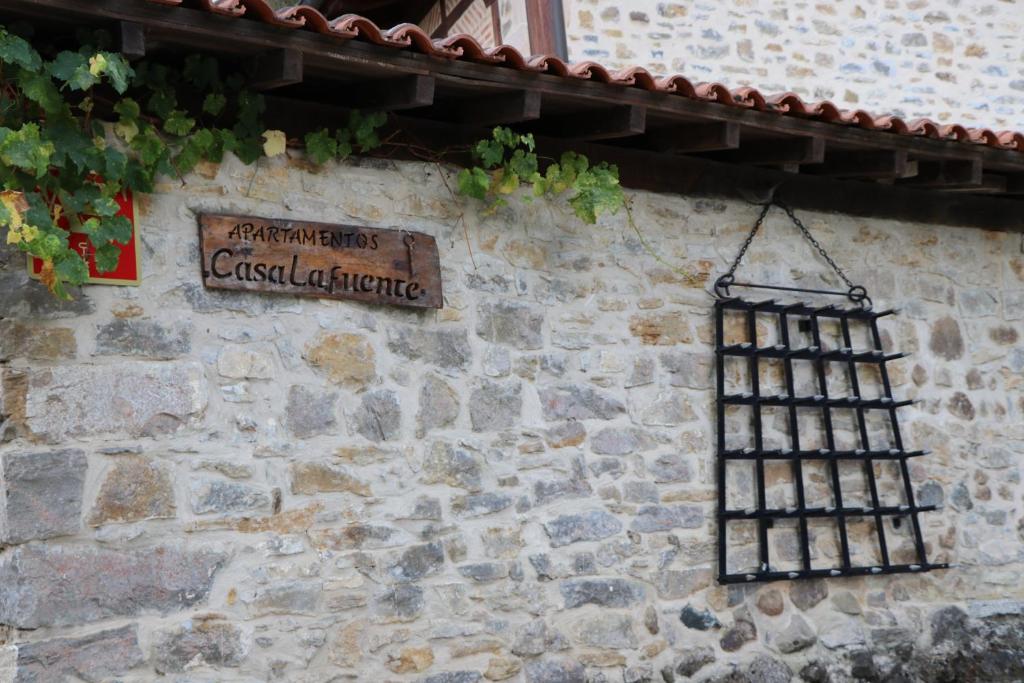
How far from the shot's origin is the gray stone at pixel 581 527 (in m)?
4.43

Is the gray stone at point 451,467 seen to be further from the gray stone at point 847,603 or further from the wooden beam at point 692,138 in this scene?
the gray stone at point 847,603

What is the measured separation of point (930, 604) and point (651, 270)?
2.05 metres

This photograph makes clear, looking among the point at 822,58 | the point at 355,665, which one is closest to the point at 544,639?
the point at 355,665

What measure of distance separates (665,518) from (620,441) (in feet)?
1.18

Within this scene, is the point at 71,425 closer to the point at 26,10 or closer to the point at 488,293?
the point at 26,10

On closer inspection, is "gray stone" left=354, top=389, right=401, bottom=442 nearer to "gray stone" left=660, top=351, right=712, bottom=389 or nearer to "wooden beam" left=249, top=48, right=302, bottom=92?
"wooden beam" left=249, top=48, right=302, bottom=92

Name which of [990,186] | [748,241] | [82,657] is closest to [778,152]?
[748,241]

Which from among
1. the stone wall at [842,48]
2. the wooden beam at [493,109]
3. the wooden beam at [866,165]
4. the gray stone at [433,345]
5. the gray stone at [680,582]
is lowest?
the gray stone at [680,582]

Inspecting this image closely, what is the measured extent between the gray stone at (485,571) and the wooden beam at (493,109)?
5.17 feet

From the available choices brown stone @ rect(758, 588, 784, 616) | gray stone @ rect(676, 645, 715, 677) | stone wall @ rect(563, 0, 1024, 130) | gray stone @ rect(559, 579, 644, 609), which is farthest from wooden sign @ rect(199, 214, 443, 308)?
stone wall @ rect(563, 0, 1024, 130)

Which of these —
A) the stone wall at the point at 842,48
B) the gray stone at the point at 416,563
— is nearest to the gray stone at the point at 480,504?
the gray stone at the point at 416,563

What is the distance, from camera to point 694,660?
467cm

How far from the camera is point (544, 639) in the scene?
4.33 m

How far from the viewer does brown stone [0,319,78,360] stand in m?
3.47
